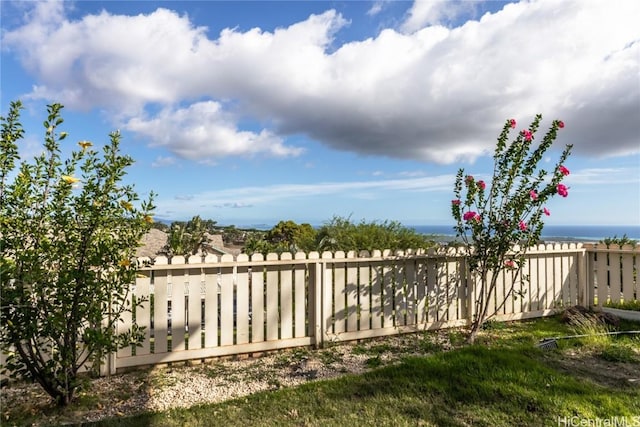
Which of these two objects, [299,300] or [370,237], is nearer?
[299,300]

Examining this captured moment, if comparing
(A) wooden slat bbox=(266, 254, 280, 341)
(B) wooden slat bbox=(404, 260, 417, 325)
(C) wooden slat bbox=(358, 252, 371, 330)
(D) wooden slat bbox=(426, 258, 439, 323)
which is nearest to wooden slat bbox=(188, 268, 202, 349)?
(A) wooden slat bbox=(266, 254, 280, 341)

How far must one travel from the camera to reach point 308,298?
14.9 feet

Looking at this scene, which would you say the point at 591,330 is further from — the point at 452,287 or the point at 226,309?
the point at 226,309

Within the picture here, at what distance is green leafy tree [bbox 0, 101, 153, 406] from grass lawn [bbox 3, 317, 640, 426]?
0.69 m

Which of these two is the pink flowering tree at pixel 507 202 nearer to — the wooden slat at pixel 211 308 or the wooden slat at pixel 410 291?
the wooden slat at pixel 410 291

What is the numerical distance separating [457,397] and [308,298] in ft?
7.03

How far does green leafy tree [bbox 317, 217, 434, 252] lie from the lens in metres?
6.66

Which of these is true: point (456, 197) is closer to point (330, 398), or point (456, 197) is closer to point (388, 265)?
point (388, 265)

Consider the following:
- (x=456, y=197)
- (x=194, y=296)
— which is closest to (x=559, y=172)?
(x=456, y=197)

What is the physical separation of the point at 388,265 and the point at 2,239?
3.96 meters

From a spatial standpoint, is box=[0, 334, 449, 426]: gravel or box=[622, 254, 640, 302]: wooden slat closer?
box=[0, 334, 449, 426]: gravel

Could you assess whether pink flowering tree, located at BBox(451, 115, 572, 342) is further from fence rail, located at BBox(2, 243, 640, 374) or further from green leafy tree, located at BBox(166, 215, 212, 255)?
green leafy tree, located at BBox(166, 215, 212, 255)

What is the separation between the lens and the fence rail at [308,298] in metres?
3.81

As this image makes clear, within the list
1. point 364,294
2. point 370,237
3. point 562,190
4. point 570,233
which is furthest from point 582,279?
point 570,233
